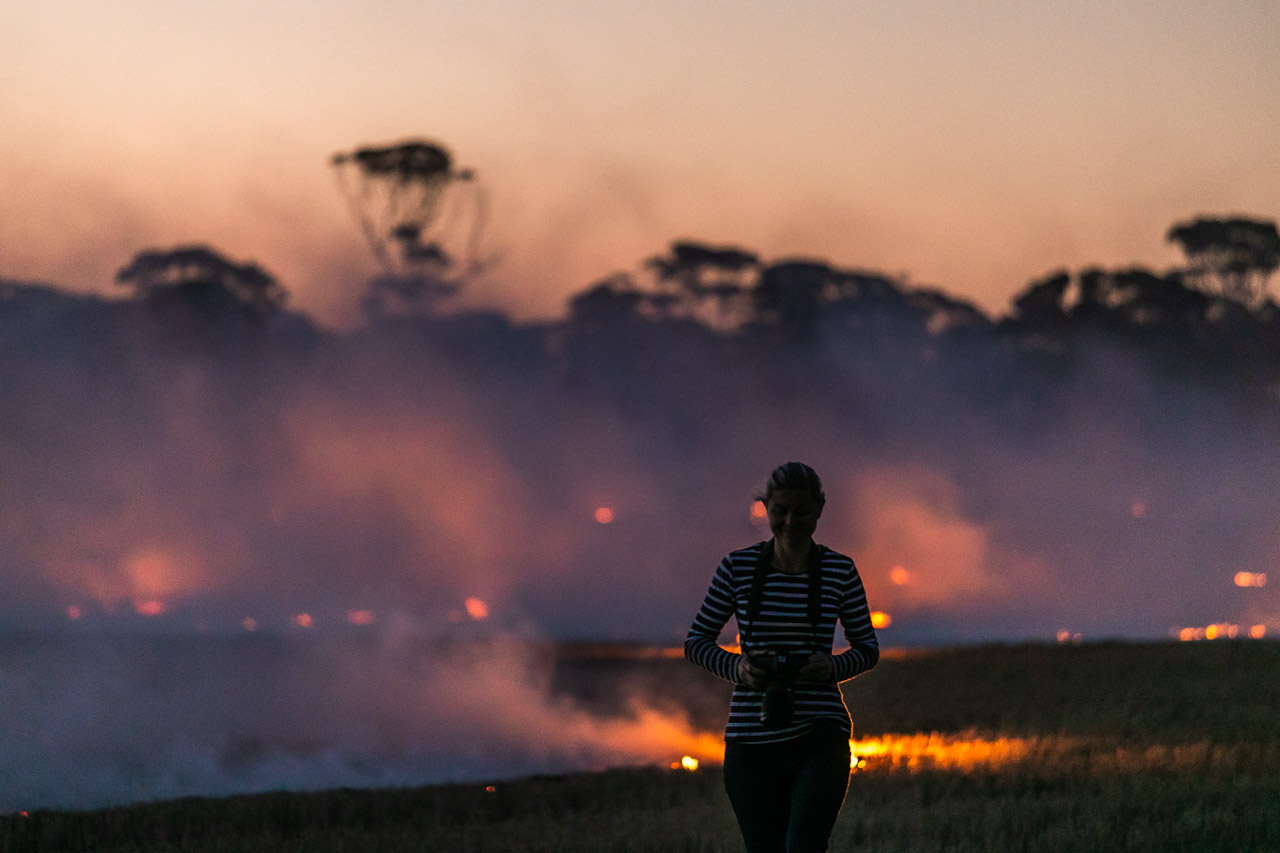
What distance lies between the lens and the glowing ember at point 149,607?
2862 inches

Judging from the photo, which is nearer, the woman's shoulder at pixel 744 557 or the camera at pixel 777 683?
the camera at pixel 777 683

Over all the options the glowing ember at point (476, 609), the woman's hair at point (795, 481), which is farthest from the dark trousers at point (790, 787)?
the glowing ember at point (476, 609)

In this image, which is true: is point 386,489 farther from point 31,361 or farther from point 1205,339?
point 1205,339

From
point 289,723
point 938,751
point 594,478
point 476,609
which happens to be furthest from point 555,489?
point 938,751

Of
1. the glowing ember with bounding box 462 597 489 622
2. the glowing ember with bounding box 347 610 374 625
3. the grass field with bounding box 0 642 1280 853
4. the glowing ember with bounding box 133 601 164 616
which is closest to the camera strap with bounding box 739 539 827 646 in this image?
the grass field with bounding box 0 642 1280 853

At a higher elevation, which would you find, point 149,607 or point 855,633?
point 149,607

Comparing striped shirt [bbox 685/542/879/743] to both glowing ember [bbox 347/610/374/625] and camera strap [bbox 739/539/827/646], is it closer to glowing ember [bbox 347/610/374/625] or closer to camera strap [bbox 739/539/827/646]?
camera strap [bbox 739/539/827/646]

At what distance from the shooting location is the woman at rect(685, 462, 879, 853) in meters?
7.25

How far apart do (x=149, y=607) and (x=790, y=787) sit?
69758mm

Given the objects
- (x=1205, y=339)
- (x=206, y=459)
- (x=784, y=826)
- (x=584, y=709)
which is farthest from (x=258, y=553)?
(x=784, y=826)

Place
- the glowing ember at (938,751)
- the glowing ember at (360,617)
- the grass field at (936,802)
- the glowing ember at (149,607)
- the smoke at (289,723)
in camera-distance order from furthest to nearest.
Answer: the glowing ember at (149,607) < the glowing ember at (360,617) < the smoke at (289,723) < the glowing ember at (938,751) < the grass field at (936,802)

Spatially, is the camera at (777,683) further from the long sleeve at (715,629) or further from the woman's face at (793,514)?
the woman's face at (793,514)

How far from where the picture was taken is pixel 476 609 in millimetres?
75438

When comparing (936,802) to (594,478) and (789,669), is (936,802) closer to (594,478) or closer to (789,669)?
(789,669)
